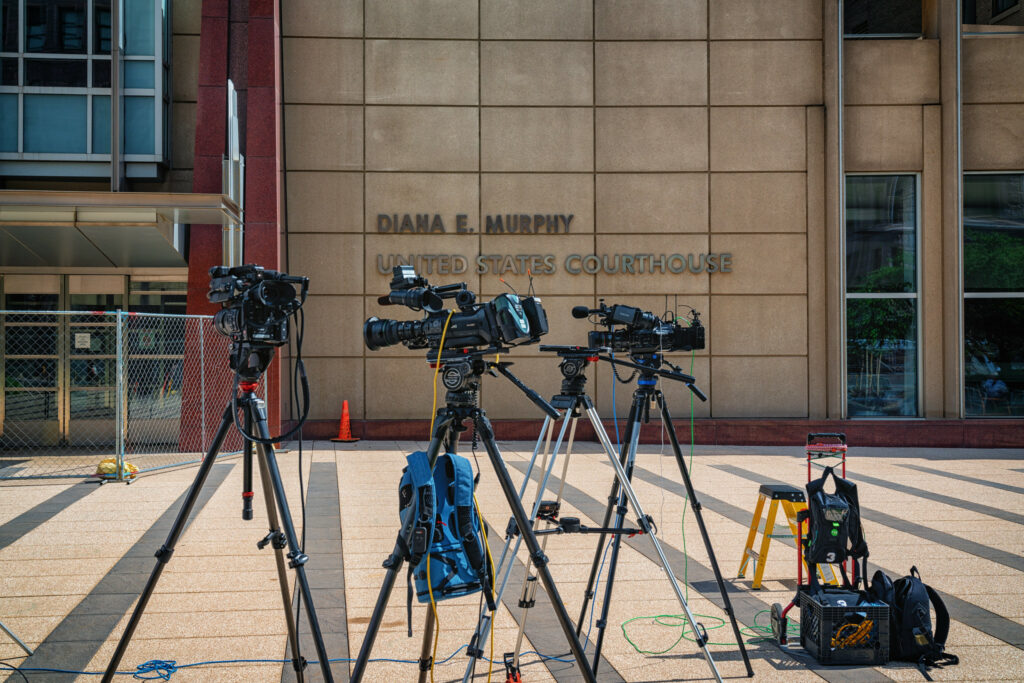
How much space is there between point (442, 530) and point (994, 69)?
631 inches

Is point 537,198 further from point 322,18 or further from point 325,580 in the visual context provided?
point 325,580

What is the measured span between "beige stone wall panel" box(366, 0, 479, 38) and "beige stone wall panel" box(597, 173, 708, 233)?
3622 millimetres

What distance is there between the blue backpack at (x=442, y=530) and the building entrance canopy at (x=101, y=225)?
9.73 meters

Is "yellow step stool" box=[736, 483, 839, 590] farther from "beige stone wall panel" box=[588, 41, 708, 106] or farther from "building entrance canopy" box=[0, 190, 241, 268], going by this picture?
"beige stone wall panel" box=[588, 41, 708, 106]

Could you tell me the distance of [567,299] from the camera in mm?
15266

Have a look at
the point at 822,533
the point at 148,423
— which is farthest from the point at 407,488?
the point at 148,423

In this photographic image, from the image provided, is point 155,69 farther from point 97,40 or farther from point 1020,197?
point 1020,197

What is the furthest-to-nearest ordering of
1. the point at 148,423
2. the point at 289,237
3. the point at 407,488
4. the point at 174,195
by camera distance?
1. the point at 289,237
2. the point at 148,423
3. the point at 174,195
4. the point at 407,488

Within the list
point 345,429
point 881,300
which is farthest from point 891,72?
point 345,429

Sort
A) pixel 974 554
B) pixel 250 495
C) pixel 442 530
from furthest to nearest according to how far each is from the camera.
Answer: pixel 974 554
pixel 250 495
pixel 442 530

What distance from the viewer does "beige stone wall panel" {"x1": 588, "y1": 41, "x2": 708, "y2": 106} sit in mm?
15414

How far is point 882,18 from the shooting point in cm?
1608

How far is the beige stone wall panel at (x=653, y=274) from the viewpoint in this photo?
1529cm

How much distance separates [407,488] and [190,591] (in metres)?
3.32
